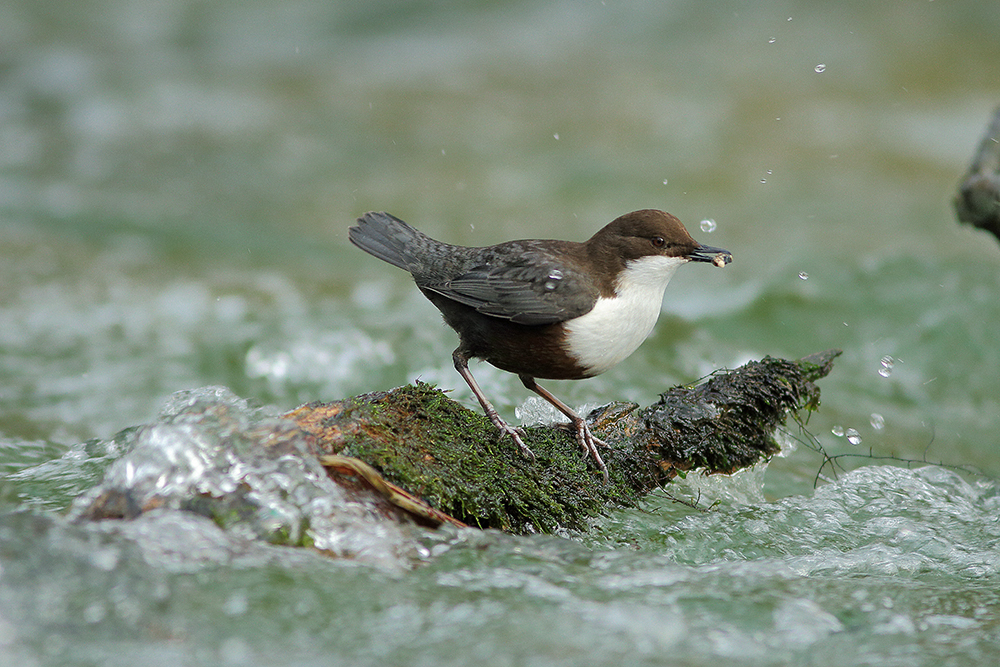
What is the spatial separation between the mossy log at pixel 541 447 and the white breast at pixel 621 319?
0.74ft

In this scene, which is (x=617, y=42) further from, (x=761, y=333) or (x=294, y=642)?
(x=294, y=642)

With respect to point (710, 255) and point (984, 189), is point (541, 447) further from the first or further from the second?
point (984, 189)

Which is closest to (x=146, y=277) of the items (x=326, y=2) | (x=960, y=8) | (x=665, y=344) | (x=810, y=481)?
(x=665, y=344)

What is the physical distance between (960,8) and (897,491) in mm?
10873

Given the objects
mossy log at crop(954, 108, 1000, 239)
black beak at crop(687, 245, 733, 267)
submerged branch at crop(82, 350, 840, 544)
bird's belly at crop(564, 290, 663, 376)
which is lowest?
submerged branch at crop(82, 350, 840, 544)

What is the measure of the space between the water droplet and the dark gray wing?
2958mm

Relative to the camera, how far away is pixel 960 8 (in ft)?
41.0

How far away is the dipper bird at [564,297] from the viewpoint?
130 inches

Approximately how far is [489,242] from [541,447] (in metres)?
5.51

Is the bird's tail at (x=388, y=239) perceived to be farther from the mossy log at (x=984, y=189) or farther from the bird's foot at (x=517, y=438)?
the mossy log at (x=984, y=189)

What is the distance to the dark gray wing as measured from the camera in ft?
10.8

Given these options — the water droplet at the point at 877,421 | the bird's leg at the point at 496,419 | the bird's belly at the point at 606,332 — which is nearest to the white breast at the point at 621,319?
the bird's belly at the point at 606,332

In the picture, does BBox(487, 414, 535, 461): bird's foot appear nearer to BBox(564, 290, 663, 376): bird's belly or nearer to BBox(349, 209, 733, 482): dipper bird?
BBox(349, 209, 733, 482): dipper bird

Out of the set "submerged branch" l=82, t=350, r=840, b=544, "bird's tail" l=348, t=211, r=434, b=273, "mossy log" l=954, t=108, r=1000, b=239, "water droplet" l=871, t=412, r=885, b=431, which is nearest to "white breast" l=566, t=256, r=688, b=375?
"submerged branch" l=82, t=350, r=840, b=544
